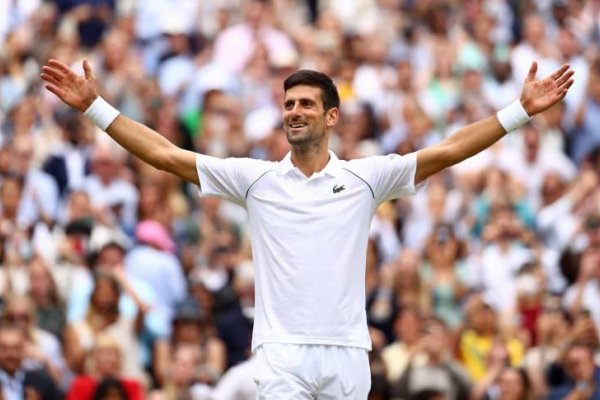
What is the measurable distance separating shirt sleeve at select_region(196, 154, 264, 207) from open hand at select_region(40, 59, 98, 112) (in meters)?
0.69

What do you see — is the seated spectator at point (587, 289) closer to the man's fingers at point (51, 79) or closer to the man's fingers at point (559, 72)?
the man's fingers at point (559, 72)

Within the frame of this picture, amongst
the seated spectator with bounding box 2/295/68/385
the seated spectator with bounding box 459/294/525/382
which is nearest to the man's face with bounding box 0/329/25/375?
the seated spectator with bounding box 2/295/68/385

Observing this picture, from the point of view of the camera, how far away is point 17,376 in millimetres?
16516

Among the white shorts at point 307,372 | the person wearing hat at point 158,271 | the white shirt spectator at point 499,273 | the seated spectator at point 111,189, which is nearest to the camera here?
the white shorts at point 307,372

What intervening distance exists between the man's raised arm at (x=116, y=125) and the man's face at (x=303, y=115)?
57 cm

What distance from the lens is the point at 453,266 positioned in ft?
62.8

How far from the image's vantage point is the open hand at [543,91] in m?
11.4

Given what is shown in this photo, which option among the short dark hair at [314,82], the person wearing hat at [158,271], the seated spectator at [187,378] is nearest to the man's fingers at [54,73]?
the short dark hair at [314,82]

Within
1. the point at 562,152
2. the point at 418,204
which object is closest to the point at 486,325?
the point at 418,204

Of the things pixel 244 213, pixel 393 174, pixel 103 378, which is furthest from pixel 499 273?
pixel 393 174

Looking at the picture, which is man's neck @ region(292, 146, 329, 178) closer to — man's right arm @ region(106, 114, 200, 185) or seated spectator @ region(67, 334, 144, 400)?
man's right arm @ region(106, 114, 200, 185)

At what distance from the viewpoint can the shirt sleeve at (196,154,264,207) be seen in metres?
11.2

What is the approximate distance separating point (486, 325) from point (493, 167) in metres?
3.88

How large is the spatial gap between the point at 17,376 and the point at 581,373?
14.3 ft
